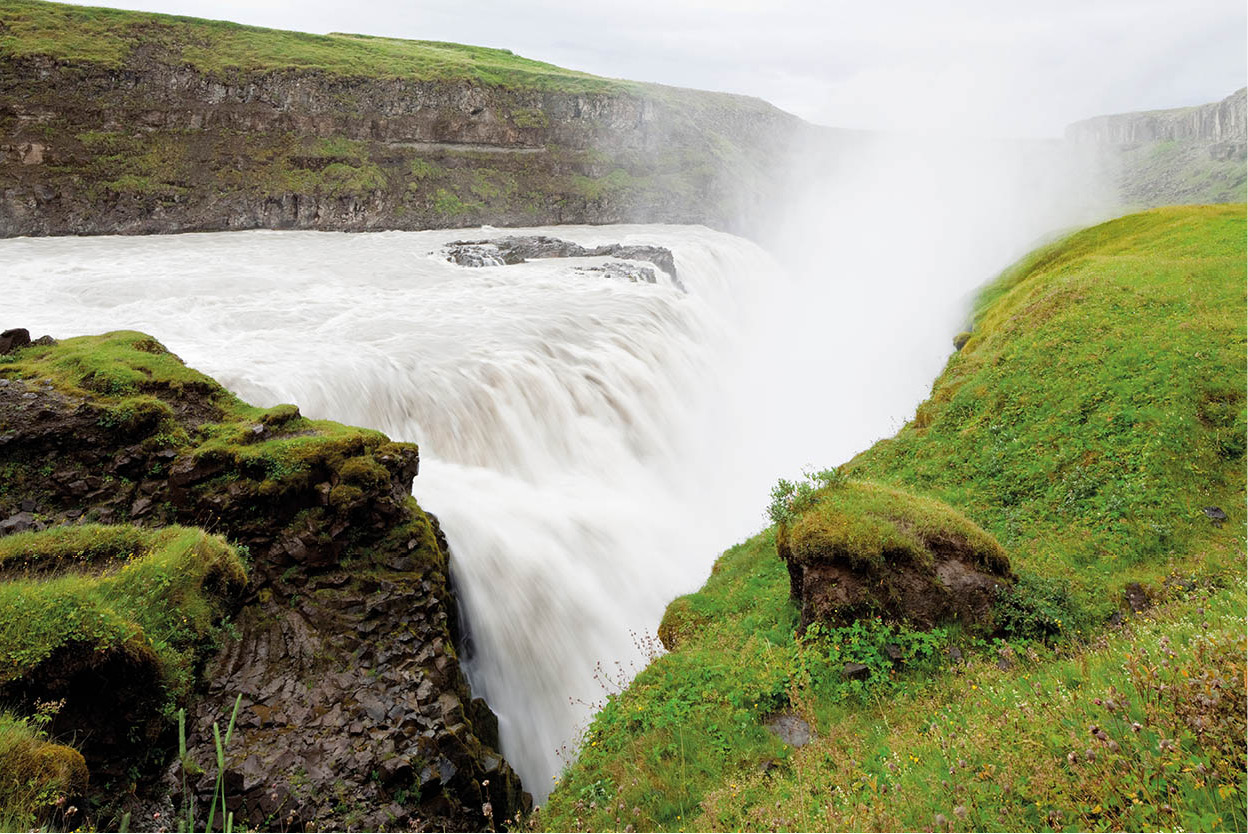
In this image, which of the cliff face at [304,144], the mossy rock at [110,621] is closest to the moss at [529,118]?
the cliff face at [304,144]

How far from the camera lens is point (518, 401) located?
685 inches

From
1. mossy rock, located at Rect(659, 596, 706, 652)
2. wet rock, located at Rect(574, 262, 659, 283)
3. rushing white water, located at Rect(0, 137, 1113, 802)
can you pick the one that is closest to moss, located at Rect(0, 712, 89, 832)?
rushing white water, located at Rect(0, 137, 1113, 802)

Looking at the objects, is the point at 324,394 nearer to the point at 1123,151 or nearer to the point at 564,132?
the point at 564,132

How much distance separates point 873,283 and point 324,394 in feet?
165

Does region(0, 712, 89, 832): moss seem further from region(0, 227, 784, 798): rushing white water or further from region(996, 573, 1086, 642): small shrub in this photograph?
region(996, 573, 1086, 642): small shrub

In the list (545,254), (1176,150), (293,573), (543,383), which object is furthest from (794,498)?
(1176,150)

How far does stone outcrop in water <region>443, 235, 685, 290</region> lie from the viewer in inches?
1460

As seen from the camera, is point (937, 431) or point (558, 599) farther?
point (937, 431)

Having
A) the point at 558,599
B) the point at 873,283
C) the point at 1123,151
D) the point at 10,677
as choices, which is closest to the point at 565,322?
the point at 558,599

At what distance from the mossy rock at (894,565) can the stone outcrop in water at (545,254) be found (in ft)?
87.9

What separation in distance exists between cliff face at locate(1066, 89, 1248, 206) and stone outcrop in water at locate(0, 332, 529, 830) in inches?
4817

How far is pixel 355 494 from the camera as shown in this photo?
953 cm

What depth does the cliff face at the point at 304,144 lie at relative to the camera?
4575 cm

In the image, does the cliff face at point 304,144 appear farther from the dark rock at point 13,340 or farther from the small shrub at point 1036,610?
the small shrub at point 1036,610
